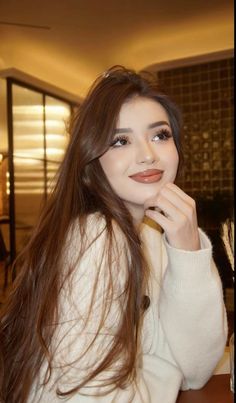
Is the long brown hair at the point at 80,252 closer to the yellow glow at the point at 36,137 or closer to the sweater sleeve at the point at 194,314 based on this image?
the sweater sleeve at the point at 194,314

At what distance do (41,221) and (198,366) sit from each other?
41 centimetres

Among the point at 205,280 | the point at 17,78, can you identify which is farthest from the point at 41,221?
the point at 17,78

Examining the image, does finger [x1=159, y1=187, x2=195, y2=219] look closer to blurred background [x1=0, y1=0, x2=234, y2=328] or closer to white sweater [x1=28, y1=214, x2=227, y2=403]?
white sweater [x1=28, y1=214, x2=227, y2=403]

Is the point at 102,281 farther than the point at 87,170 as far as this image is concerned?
No

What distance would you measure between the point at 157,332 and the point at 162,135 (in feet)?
1.30

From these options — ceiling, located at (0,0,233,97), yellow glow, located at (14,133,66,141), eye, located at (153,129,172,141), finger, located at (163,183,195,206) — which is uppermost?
ceiling, located at (0,0,233,97)

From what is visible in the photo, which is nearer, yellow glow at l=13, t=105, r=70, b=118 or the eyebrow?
the eyebrow

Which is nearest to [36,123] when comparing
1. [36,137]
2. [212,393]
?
[36,137]

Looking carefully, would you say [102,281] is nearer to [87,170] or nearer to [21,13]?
[87,170]

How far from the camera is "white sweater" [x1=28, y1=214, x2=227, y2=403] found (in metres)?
0.65

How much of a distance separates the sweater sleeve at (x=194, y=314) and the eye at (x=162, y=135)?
9.3 inches

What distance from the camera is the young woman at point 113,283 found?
2.15ft

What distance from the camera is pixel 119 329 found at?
671 millimetres

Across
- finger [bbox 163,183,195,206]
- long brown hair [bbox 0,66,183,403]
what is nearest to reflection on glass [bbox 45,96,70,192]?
long brown hair [bbox 0,66,183,403]
